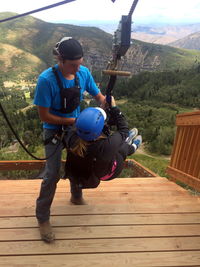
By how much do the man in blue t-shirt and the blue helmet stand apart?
304 millimetres

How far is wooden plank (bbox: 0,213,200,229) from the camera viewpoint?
2746mm

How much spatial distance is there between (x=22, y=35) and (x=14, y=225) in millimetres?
147784

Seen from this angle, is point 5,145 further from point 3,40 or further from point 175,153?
point 3,40

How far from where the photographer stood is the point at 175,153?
397 cm

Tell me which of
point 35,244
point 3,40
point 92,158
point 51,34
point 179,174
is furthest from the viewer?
point 51,34

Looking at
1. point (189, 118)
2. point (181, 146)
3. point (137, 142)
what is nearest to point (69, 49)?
point (137, 142)

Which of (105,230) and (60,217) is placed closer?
(105,230)

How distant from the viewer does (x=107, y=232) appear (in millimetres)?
2623

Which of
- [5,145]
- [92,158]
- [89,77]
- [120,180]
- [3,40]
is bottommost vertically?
[3,40]

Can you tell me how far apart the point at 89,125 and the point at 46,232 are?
1.15 metres

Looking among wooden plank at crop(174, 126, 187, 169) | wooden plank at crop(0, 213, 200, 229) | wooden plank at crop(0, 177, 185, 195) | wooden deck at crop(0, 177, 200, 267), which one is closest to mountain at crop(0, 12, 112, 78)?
wooden plank at crop(174, 126, 187, 169)

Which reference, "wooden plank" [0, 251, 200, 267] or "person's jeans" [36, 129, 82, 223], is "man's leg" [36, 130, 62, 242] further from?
"wooden plank" [0, 251, 200, 267]

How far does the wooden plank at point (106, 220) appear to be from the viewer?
9.01 feet

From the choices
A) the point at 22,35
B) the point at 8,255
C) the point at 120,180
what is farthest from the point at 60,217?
the point at 22,35
